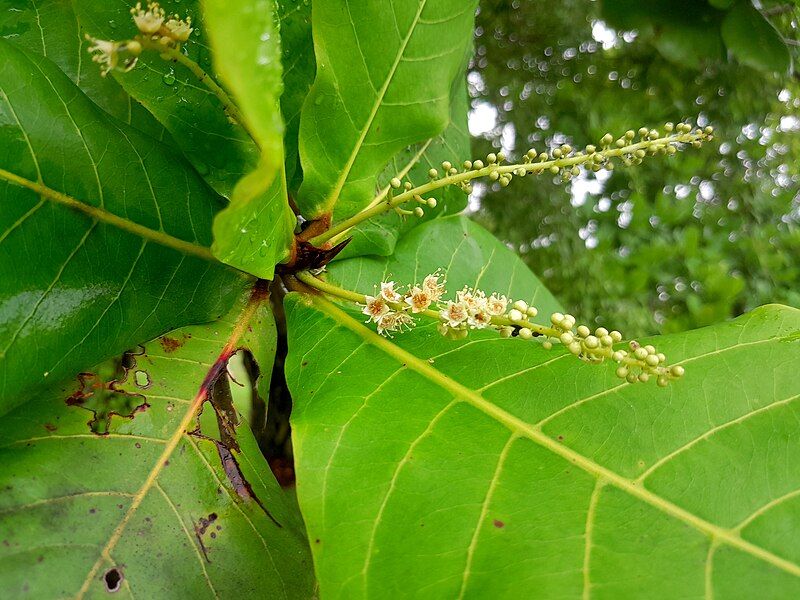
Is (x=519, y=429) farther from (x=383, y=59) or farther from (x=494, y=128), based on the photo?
(x=494, y=128)

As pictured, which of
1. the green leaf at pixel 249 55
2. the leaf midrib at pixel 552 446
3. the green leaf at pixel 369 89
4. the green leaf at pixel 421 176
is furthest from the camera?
the green leaf at pixel 421 176

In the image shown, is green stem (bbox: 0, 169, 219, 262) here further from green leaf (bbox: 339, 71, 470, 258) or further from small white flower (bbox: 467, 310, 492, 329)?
small white flower (bbox: 467, 310, 492, 329)

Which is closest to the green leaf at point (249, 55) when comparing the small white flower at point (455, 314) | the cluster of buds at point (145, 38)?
the cluster of buds at point (145, 38)

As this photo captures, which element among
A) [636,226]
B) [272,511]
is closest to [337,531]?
[272,511]

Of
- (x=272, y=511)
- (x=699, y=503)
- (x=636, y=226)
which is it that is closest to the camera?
(x=699, y=503)

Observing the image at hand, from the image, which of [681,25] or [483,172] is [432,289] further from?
[681,25]

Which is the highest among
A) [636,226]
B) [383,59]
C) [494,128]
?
[383,59]

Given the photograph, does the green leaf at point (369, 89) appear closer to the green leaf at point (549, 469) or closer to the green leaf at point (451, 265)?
the green leaf at point (451, 265)

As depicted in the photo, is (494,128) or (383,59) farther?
(494,128)
